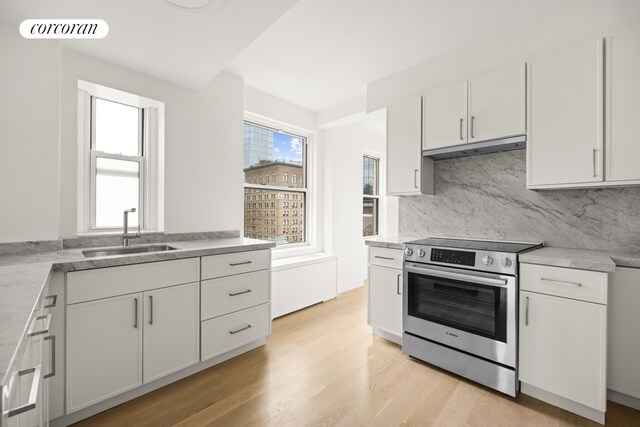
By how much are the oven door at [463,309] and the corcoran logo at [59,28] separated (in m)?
2.56

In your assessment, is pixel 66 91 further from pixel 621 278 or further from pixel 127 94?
pixel 621 278

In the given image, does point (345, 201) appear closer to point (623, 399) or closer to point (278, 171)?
point (278, 171)

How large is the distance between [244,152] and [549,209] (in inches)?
116

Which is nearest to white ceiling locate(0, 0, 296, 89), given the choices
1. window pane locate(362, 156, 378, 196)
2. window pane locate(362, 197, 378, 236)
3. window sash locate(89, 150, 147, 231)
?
window sash locate(89, 150, 147, 231)

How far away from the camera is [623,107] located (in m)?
1.77

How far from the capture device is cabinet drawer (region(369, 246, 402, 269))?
254cm

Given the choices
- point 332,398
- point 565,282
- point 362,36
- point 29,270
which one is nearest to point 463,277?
point 565,282

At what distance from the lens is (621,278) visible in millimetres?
1711

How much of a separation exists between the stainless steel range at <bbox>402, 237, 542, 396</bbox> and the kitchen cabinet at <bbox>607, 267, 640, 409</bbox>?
19.0 inches

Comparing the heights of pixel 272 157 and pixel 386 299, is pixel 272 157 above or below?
above

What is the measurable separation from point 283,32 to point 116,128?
5.27 ft

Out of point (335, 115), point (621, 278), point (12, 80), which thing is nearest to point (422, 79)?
point (335, 115)

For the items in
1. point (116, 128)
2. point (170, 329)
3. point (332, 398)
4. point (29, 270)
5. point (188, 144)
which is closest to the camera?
point (29, 270)

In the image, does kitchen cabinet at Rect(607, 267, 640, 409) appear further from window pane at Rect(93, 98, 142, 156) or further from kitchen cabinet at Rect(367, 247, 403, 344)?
window pane at Rect(93, 98, 142, 156)
